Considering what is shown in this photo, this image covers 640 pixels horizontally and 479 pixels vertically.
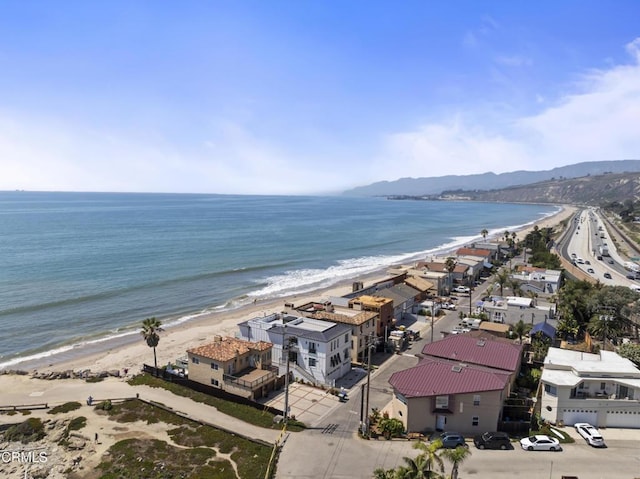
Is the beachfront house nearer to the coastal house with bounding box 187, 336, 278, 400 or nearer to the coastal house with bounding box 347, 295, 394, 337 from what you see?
the coastal house with bounding box 187, 336, 278, 400

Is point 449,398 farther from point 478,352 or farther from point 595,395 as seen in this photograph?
point 595,395

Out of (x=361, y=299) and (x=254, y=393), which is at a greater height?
(x=361, y=299)

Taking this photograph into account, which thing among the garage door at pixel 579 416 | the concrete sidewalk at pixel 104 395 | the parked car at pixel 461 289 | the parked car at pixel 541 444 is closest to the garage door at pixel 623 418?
the garage door at pixel 579 416

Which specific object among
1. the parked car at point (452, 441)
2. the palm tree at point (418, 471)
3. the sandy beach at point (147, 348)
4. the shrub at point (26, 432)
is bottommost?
the sandy beach at point (147, 348)

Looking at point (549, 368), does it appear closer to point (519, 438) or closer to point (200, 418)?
point (519, 438)

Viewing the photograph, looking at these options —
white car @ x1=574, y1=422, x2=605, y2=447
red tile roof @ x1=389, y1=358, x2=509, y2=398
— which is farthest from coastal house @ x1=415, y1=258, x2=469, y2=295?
white car @ x1=574, y1=422, x2=605, y2=447

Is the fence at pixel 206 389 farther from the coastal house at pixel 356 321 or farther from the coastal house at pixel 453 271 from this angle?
the coastal house at pixel 453 271

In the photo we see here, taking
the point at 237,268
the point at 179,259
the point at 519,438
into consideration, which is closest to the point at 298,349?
the point at 519,438

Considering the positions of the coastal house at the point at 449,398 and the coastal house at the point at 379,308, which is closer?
the coastal house at the point at 449,398
